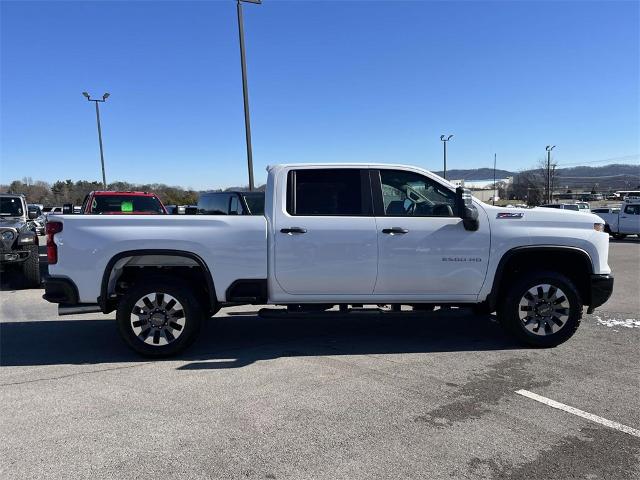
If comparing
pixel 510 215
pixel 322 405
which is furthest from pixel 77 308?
pixel 510 215

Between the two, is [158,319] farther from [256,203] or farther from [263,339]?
[256,203]

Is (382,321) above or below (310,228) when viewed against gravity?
below

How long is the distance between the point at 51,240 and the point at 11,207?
24.3ft

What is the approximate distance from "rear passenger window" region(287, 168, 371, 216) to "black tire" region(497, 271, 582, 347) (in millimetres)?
1860

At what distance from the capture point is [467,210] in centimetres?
505

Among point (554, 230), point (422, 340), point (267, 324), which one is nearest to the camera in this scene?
point (554, 230)

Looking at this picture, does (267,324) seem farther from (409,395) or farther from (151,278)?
(409,395)

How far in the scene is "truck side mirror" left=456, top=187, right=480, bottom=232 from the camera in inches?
199

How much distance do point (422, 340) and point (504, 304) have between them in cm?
104

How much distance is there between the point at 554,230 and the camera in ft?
17.1

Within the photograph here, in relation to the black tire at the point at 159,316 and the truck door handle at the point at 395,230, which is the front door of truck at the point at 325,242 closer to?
the truck door handle at the point at 395,230

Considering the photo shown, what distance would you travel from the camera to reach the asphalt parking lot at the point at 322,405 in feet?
10.0

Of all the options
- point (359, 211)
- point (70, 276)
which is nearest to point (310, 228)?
point (359, 211)

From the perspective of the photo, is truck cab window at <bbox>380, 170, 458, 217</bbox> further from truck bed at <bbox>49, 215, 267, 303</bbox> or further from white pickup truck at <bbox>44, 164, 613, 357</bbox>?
truck bed at <bbox>49, 215, 267, 303</bbox>
